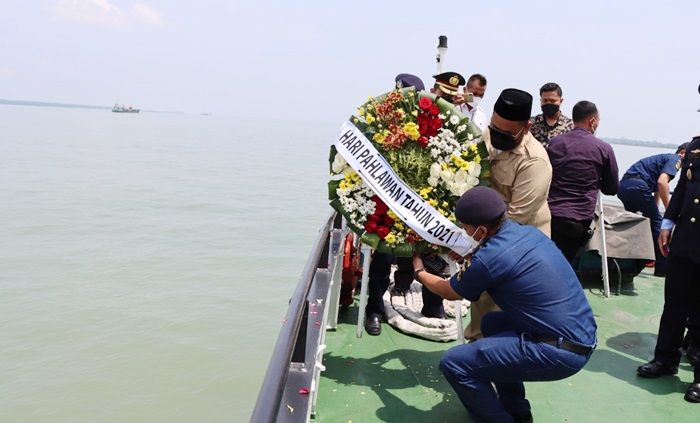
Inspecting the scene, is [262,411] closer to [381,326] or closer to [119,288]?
[381,326]

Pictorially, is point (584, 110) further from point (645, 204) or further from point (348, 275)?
point (645, 204)

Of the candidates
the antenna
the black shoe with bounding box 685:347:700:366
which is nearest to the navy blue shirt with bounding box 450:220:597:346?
the black shoe with bounding box 685:347:700:366

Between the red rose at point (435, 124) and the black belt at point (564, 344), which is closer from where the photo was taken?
the black belt at point (564, 344)

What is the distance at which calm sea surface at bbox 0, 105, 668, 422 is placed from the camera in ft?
25.5

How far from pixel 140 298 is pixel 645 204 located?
29.1ft

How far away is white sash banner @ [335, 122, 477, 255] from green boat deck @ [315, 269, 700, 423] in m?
0.95

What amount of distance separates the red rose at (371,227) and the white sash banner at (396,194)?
0.23 meters

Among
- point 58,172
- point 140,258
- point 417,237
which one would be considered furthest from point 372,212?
point 58,172

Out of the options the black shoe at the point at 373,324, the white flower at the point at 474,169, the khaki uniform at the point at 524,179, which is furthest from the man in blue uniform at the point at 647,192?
the white flower at the point at 474,169

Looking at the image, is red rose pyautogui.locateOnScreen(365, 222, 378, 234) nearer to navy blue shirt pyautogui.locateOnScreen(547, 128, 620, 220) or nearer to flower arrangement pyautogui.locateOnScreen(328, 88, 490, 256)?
flower arrangement pyautogui.locateOnScreen(328, 88, 490, 256)

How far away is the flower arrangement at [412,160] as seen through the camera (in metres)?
3.26

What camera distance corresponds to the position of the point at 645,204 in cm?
663

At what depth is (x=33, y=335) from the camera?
938 centimetres

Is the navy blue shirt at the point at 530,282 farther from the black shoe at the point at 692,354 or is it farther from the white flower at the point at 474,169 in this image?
the black shoe at the point at 692,354
